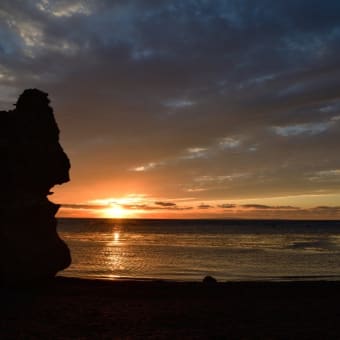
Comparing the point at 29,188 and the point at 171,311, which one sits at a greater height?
the point at 29,188

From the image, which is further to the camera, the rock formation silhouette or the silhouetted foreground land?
the rock formation silhouette

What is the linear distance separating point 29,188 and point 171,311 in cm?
1137

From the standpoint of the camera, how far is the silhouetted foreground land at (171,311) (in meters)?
13.9

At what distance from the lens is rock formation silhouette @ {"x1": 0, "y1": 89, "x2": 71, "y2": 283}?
22953mm

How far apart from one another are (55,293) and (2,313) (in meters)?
5.58

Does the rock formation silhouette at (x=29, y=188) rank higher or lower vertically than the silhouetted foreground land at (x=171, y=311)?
higher

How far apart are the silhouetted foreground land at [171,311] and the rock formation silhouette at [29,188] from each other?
1520mm

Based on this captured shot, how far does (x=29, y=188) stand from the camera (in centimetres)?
2455

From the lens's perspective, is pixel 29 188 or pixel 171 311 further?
pixel 29 188

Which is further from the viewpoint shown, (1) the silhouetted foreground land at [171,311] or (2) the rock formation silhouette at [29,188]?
(2) the rock formation silhouette at [29,188]

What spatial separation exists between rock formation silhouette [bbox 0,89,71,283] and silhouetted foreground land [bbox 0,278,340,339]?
1520mm

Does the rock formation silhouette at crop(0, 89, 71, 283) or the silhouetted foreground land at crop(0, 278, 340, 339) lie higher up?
the rock formation silhouette at crop(0, 89, 71, 283)

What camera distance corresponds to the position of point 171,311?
58.3 ft

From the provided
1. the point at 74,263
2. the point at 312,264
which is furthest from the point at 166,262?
the point at 312,264
